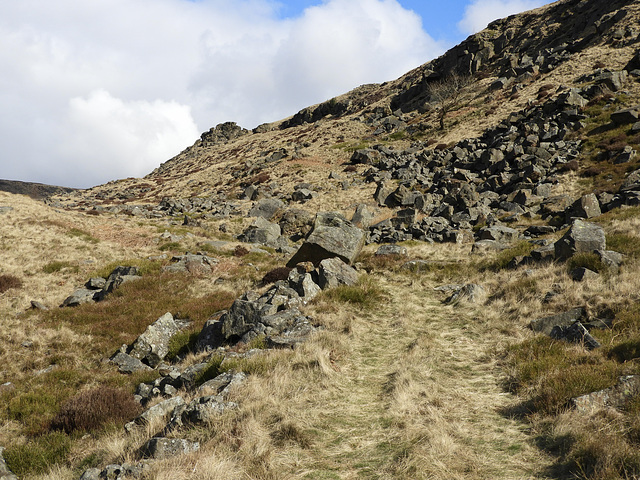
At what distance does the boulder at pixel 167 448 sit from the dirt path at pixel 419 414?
178cm

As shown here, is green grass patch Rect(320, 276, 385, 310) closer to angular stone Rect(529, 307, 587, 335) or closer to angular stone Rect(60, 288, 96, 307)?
angular stone Rect(529, 307, 587, 335)

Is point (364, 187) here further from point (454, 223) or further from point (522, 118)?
point (522, 118)

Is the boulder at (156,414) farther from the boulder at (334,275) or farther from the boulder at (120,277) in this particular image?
the boulder at (120,277)

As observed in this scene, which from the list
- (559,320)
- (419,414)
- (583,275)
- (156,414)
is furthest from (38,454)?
(583,275)

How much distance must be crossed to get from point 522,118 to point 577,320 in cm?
4521

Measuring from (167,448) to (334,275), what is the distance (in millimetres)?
10560

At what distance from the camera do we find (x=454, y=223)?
93.6ft

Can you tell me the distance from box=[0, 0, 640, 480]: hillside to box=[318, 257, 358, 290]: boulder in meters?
0.10

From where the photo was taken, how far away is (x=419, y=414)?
6.55 m

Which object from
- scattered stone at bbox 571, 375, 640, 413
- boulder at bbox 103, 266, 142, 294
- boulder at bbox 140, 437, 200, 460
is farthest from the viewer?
boulder at bbox 103, 266, 142, 294

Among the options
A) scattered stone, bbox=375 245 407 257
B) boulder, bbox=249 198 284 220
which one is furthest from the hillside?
boulder, bbox=249 198 284 220

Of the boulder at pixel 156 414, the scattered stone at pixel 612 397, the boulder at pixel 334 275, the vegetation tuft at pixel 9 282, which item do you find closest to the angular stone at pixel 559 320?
the scattered stone at pixel 612 397

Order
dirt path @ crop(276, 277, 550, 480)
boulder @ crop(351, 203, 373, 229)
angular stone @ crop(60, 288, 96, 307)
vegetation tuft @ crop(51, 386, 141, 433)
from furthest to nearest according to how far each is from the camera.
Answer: boulder @ crop(351, 203, 373, 229) → angular stone @ crop(60, 288, 96, 307) → vegetation tuft @ crop(51, 386, 141, 433) → dirt path @ crop(276, 277, 550, 480)

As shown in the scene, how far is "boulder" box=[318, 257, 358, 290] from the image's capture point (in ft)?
50.0
